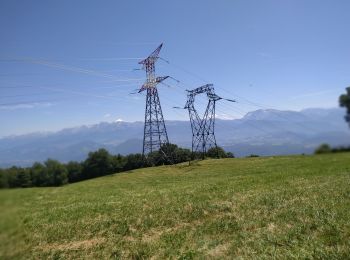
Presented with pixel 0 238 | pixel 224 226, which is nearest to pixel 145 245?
pixel 224 226

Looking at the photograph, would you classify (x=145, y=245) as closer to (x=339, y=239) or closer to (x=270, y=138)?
(x=339, y=239)

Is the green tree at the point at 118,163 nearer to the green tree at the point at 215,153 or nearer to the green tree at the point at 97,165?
the green tree at the point at 97,165

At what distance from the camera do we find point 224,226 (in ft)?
45.4

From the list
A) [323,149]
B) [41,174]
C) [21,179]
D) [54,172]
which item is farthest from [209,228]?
[21,179]

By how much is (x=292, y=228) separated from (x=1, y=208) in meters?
11.6

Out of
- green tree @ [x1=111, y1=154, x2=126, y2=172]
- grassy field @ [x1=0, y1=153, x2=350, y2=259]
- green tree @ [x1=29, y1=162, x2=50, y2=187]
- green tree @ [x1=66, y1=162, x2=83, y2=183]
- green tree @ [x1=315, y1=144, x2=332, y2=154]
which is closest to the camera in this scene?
green tree @ [x1=315, y1=144, x2=332, y2=154]

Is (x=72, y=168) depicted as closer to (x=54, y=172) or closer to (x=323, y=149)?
(x=54, y=172)

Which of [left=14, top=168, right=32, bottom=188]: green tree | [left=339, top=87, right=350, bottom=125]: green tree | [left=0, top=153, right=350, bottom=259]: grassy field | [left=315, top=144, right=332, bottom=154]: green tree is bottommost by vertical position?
[left=0, top=153, right=350, bottom=259]: grassy field

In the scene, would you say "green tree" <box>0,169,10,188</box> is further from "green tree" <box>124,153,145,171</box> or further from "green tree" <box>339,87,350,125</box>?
"green tree" <box>124,153,145,171</box>

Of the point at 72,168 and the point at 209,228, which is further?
the point at 72,168

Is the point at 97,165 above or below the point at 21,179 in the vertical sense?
above

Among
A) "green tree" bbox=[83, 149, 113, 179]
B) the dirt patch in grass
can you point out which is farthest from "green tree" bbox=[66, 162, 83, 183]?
"green tree" bbox=[83, 149, 113, 179]

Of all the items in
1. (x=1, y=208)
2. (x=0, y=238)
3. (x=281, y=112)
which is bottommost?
(x=0, y=238)

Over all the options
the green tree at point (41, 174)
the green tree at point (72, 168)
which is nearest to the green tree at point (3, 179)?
the green tree at point (41, 174)
